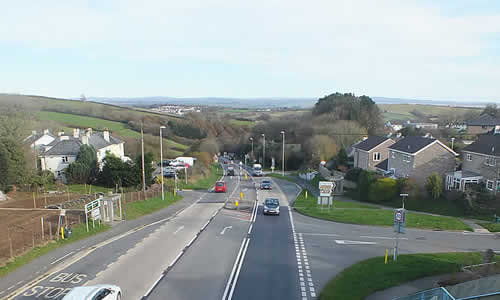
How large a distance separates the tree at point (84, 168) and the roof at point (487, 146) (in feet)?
138

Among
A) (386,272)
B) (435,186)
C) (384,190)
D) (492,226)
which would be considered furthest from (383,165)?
(386,272)

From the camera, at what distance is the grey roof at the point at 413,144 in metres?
37.0

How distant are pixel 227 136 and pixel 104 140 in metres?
70.7

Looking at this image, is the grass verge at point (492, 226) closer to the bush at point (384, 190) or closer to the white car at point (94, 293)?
the bush at point (384, 190)

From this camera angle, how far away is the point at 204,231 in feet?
76.2

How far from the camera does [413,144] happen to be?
38.9m

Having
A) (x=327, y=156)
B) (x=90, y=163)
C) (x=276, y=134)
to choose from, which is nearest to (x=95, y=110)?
(x=276, y=134)

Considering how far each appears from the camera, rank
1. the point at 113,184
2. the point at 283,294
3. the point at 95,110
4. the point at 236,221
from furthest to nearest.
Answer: the point at 95,110
the point at 113,184
the point at 236,221
the point at 283,294

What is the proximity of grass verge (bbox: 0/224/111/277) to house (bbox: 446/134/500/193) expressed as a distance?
30875 millimetres

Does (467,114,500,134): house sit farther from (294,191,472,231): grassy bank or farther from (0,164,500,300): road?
(0,164,500,300): road

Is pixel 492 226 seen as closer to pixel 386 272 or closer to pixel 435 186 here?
pixel 435 186

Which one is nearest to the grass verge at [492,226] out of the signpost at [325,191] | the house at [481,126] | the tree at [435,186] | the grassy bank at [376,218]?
the grassy bank at [376,218]

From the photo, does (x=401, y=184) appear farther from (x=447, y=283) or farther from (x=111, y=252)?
(x=111, y=252)

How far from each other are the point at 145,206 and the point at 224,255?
47.5 feet
